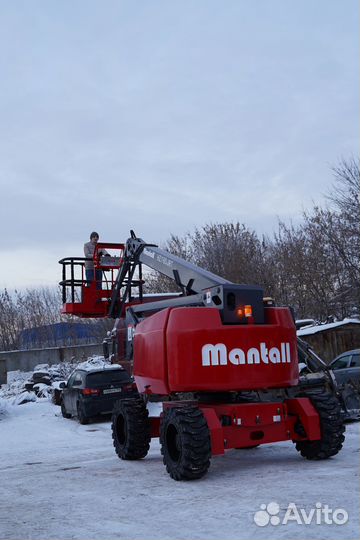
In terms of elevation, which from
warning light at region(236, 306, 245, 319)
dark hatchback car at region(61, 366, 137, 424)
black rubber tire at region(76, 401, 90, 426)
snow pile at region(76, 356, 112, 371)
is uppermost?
warning light at region(236, 306, 245, 319)

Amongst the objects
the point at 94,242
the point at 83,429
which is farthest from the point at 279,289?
the point at 94,242

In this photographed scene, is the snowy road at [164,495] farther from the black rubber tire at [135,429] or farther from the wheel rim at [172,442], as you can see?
the wheel rim at [172,442]

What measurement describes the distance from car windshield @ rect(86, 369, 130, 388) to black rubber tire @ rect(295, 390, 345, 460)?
30.1 ft

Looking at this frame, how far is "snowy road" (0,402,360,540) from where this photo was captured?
6211 millimetres

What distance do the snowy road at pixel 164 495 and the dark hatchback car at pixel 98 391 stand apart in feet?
17.4

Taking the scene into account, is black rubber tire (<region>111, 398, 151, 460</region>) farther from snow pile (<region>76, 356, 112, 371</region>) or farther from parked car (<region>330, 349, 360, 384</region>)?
parked car (<region>330, 349, 360, 384</region>)

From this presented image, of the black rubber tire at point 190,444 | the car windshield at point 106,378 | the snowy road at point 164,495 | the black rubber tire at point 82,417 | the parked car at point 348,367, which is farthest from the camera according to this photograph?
the car windshield at point 106,378

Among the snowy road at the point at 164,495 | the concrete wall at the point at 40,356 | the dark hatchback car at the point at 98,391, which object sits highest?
the concrete wall at the point at 40,356

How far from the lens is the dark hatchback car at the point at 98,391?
17.8m

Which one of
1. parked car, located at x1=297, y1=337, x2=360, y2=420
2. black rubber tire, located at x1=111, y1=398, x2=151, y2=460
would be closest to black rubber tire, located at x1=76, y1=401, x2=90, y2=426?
parked car, located at x1=297, y1=337, x2=360, y2=420

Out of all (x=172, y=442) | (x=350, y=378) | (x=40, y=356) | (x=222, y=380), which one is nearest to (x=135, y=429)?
(x=172, y=442)

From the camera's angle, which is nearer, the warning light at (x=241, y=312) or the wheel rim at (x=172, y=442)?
the wheel rim at (x=172, y=442)

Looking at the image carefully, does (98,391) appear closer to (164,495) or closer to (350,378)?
(350,378)

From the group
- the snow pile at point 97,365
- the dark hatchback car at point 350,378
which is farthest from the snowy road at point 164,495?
the snow pile at point 97,365
